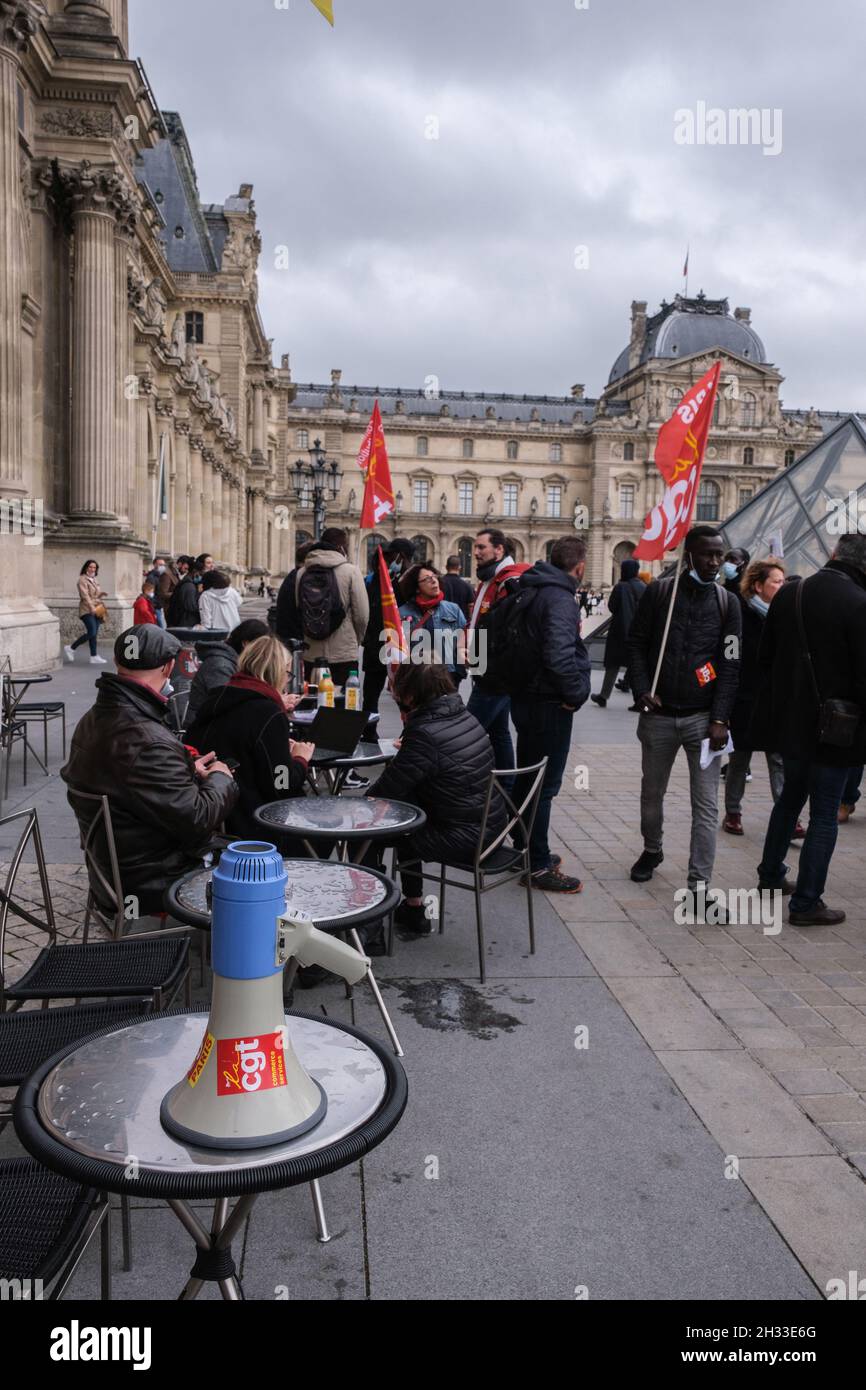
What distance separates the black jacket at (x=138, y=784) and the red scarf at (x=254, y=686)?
68 cm

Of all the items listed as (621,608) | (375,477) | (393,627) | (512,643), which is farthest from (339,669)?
(621,608)

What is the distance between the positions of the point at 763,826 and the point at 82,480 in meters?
13.2

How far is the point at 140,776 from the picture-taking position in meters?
3.56

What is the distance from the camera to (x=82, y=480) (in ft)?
55.0

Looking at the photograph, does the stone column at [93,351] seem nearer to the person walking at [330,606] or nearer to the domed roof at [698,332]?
the person walking at [330,606]

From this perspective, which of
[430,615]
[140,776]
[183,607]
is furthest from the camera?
[183,607]

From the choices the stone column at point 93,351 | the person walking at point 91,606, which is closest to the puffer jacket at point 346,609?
the person walking at point 91,606

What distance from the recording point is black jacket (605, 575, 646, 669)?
38.7ft

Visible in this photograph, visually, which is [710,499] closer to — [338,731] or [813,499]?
[813,499]

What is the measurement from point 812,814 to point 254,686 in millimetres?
2813

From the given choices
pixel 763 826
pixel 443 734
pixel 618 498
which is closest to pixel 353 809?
pixel 443 734

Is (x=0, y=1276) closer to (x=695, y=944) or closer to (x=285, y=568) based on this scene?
(x=695, y=944)

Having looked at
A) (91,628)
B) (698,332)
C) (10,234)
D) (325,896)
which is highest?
(698,332)
